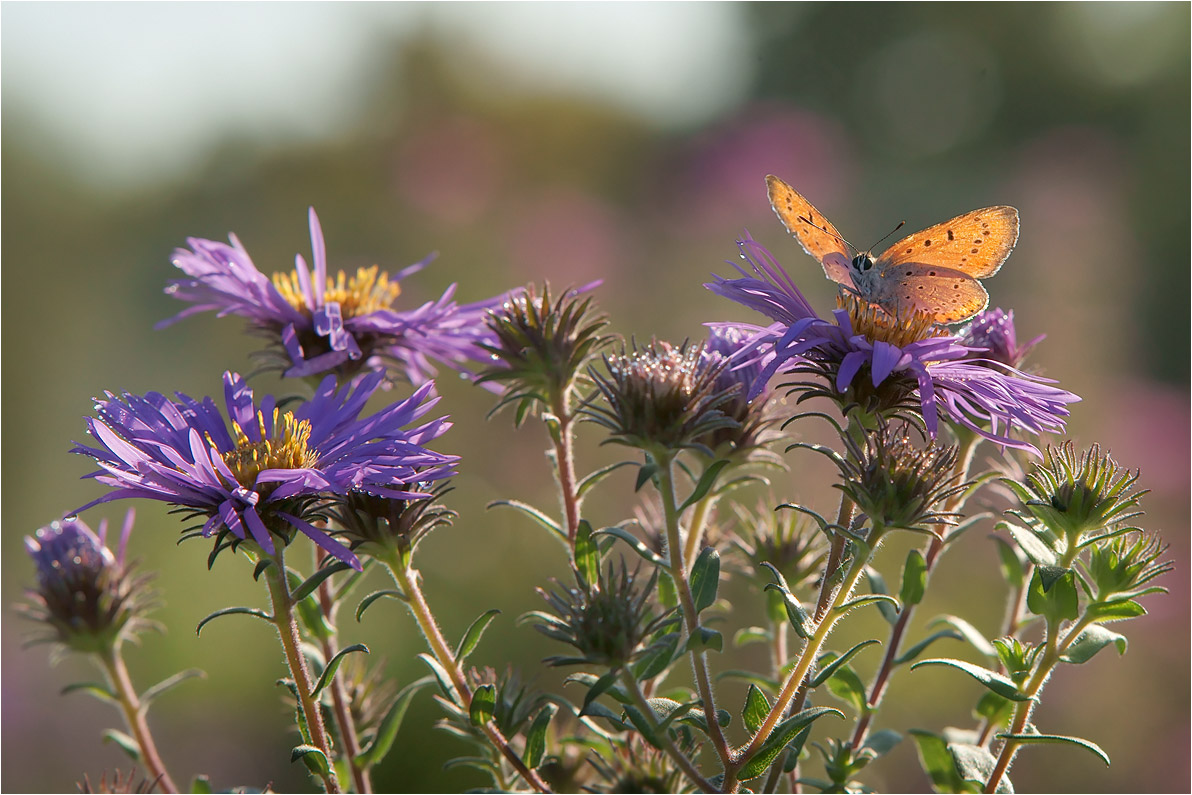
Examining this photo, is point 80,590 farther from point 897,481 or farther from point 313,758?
point 897,481

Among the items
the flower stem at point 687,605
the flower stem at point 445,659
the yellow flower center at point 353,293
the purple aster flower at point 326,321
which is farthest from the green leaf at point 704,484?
the yellow flower center at point 353,293

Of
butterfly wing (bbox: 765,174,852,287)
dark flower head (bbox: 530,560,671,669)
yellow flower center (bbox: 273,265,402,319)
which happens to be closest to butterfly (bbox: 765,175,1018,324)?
butterfly wing (bbox: 765,174,852,287)

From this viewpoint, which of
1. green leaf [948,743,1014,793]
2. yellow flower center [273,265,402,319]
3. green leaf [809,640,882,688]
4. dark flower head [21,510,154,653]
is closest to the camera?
green leaf [809,640,882,688]

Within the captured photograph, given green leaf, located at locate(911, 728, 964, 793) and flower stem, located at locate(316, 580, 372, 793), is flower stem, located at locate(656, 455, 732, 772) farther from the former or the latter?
flower stem, located at locate(316, 580, 372, 793)

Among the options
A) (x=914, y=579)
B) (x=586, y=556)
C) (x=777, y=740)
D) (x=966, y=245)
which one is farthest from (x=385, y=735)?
(x=966, y=245)

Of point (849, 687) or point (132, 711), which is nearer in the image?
point (849, 687)

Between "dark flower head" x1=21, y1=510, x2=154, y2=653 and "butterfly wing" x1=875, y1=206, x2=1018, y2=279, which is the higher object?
"butterfly wing" x1=875, y1=206, x2=1018, y2=279
